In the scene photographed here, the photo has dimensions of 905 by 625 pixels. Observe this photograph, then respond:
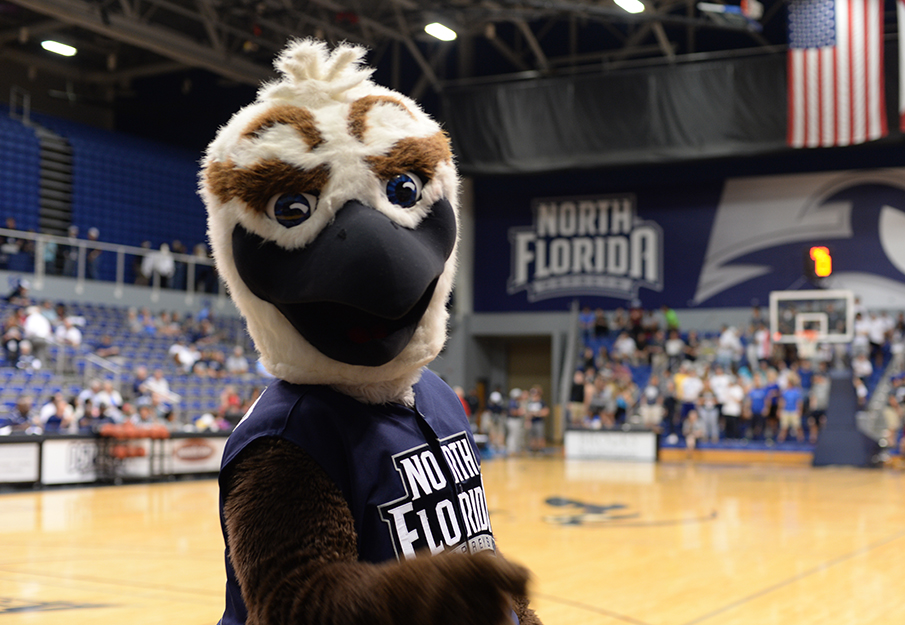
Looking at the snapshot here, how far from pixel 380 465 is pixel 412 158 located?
0.52 metres

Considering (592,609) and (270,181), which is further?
(592,609)

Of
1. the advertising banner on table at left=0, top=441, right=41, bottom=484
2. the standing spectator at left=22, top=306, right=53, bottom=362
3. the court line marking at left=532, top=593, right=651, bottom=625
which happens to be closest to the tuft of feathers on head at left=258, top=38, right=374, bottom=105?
the court line marking at left=532, top=593, right=651, bottom=625

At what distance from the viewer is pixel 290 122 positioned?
1.50 metres

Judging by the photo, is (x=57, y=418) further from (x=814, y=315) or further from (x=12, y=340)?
(x=814, y=315)

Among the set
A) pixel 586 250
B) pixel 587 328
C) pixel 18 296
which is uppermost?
pixel 586 250

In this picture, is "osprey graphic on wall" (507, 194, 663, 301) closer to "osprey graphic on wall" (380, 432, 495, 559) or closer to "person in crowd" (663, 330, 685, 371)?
"person in crowd" (663, 330, 685, 371)

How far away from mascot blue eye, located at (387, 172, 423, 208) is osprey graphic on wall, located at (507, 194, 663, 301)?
2238 centimetres

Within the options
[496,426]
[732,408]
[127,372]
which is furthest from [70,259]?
[732,408]

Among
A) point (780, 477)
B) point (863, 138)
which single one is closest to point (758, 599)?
point (780, 477)

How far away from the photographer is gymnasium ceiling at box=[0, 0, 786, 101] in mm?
17812

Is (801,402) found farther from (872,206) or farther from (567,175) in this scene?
(567,175)

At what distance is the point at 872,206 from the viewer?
2100cm

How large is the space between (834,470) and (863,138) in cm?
586

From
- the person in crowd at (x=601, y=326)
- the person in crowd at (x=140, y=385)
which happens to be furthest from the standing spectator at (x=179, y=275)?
the person in crowd at (x=601, y=326)
